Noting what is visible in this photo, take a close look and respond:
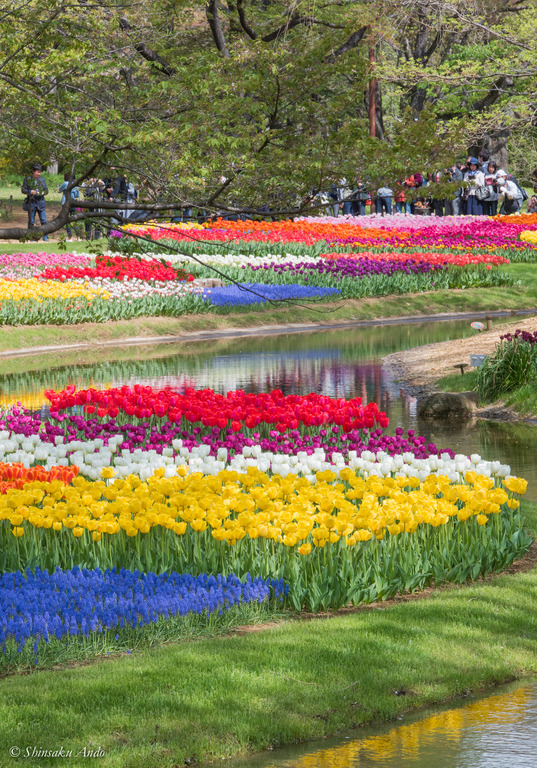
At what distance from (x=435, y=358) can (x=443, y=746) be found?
13100 millimetres

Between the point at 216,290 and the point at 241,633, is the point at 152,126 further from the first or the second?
the point at 216,290

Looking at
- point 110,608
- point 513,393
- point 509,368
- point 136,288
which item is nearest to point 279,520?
point 110,608

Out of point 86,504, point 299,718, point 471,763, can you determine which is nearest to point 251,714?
point 299,718

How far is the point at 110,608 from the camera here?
18.9 ft

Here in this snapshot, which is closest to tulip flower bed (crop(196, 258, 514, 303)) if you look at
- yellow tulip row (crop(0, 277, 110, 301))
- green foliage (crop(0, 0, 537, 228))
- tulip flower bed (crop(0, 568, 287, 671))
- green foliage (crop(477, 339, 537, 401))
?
yellow tulip row (crop(0, 277, 110, 301))

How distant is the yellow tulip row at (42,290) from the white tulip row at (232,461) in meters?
11.1

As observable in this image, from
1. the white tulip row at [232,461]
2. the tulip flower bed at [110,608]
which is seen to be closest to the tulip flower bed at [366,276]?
the white tulip row at [232,461]

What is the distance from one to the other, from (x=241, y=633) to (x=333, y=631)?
55cm

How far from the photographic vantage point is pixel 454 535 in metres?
7.32

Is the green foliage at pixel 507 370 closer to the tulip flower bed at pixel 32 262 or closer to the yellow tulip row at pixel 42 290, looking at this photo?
the yellow tulip row at pixel 42 290

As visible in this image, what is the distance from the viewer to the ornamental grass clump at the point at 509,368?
14.2 metres

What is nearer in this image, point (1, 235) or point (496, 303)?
point (1, 235)

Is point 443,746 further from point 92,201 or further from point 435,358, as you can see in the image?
point 435,358

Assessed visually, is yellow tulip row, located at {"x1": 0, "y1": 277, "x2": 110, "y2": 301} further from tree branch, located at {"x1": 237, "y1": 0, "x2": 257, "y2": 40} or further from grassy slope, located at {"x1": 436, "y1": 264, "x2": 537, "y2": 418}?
tree branch, located at {"x1": 237, "y1": 0, "x2": 257, "y2": 40}
